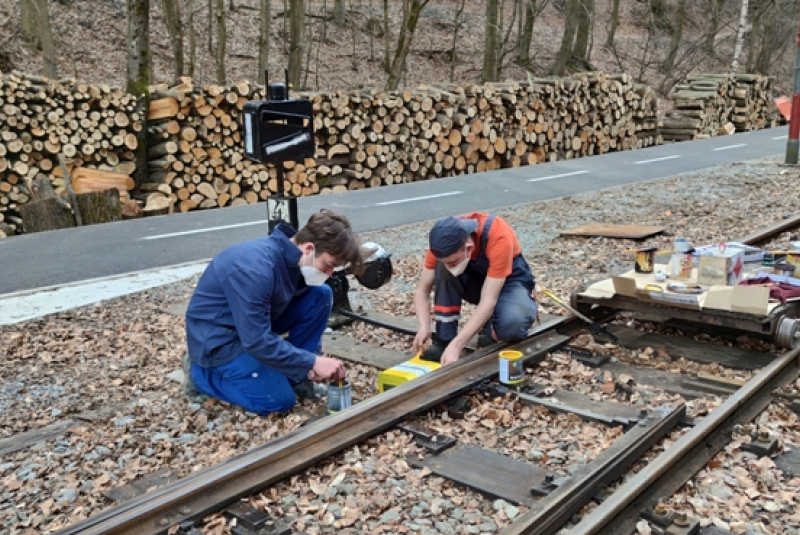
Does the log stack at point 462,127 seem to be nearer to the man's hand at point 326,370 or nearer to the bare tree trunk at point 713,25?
the man's hand at point 326,370

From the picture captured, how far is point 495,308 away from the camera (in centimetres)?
569

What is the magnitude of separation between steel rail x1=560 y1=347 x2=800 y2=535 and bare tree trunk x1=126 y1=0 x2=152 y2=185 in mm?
11793

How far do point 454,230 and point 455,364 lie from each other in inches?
33.5

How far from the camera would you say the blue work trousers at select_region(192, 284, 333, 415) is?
4.82 m

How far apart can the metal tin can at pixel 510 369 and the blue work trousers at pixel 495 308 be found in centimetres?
55

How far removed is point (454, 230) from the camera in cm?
500

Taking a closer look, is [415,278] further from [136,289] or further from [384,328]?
[136,289]

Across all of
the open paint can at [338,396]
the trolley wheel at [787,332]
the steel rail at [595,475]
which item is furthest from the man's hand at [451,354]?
the trolley wheel at [787,332]

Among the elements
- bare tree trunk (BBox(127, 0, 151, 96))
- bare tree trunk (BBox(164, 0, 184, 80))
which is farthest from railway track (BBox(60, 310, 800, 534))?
Answer: bare tree trunk (BBox(164, 0, 184, 80))

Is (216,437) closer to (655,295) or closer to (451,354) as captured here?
(451,354)

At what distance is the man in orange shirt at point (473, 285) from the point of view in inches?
201

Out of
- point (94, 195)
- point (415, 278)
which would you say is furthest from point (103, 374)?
point (94, 195)

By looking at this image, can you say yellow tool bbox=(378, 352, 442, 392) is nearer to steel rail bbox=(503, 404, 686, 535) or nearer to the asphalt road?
steel rail bbox=(503, 404, 686, 535)

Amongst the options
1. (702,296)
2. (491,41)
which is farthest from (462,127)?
(702,296)
